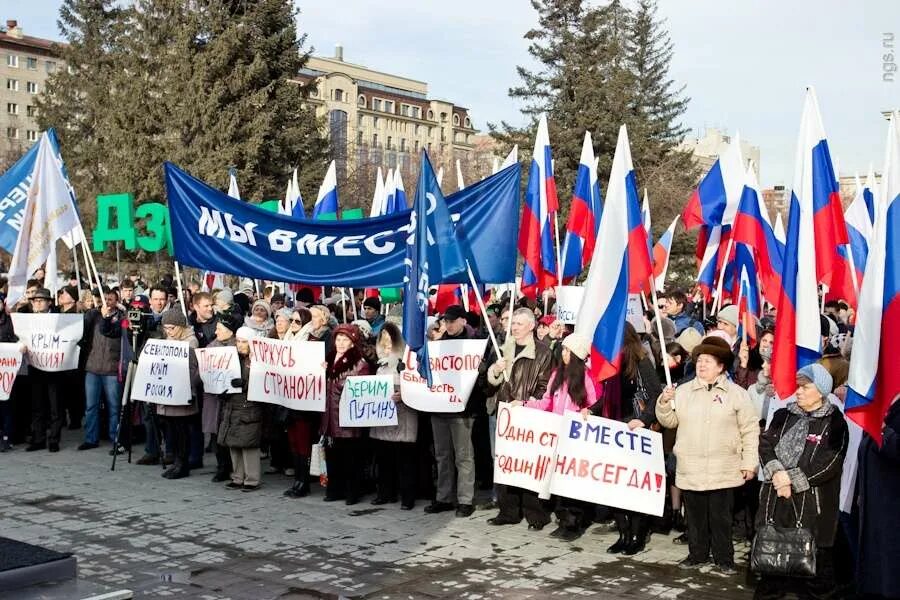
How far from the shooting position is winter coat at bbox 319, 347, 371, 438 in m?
9.54

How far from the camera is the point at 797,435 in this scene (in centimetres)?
644

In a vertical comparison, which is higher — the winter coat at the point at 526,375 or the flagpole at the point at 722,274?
the flagpole at the point at 722,274

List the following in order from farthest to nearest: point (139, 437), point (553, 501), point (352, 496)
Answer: point (139, 437) < point (352, 496) < point (553, 501)

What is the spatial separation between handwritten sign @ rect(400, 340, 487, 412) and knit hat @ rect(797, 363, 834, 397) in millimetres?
3346

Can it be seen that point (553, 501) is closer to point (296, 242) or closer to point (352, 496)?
point (352, 496)

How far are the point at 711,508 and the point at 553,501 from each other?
1923mm

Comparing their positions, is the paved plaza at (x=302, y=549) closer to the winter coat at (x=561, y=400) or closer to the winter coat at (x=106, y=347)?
the winter coat at (x=561, y=400)

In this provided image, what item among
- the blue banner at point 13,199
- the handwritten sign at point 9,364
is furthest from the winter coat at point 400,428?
the blue banner at point 13,199

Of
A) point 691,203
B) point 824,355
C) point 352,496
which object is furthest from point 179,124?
point 824,355

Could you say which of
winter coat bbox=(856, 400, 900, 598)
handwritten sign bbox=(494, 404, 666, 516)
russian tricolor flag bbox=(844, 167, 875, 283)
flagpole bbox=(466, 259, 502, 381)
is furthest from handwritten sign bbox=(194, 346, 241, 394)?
russian tricolor flag bbox=(844, 167, 875, 283)

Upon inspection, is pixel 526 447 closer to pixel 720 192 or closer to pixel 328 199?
pixel 720 192

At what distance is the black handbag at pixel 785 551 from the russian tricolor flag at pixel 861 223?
21.0 feet

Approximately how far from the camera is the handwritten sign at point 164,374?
10.6 m

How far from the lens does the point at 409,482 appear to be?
939cm
